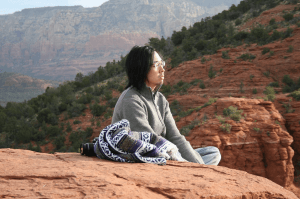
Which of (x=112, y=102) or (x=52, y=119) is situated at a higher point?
(x=112, y=102)

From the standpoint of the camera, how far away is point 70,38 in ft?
373

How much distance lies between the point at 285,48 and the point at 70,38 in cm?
11024

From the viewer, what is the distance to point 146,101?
2.10 meters

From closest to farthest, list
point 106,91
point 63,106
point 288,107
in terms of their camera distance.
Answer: point 288,107, point 63,106, point 106,91

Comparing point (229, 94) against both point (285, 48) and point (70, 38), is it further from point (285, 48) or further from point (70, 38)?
point (70, 38)

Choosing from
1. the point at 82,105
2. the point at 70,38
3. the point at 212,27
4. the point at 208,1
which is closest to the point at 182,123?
the point at 82,105

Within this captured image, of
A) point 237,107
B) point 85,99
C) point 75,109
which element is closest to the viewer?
point 237,107

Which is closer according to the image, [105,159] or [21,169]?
[21,169]

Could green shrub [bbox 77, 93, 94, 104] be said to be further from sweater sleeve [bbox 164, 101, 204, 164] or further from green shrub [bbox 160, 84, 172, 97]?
sweater sleeve [bbox 164, 101, 204, 164]

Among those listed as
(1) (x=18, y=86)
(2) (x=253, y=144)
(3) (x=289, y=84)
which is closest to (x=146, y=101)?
(2) (x=253, y=144)

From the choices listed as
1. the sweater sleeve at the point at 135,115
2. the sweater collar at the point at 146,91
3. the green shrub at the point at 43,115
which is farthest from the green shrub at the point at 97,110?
the sweater sleeve at the point at 135,115

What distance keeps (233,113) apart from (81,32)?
381ft

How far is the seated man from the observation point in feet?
6.43

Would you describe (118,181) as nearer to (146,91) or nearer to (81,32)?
(146,91)
